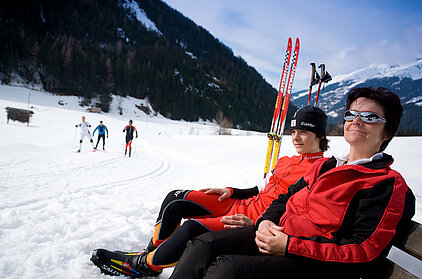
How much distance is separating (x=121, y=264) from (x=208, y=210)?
908 millimetres

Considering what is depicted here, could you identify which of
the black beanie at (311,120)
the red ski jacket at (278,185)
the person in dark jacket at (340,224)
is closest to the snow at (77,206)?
the red ski jacket at (278,185)

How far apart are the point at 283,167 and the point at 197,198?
38.4 inches

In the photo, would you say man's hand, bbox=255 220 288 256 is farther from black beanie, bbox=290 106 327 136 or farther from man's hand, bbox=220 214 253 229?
black beanie, bbox=290 106 327 136

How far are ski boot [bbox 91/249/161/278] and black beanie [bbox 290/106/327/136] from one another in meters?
1.99

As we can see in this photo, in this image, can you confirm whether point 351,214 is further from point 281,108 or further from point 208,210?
point 281,108

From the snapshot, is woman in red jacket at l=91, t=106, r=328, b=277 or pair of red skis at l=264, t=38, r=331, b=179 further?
pair of red skis at l=264, t=38, r=331, b=179

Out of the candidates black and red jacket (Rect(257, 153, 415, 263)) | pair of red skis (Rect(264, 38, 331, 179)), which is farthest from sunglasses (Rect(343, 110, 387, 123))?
pair of red skis (Rect(264, 38, 331, 179))

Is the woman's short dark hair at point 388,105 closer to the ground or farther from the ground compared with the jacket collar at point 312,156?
farther from the ground

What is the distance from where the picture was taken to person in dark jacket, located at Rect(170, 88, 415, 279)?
1136 mm

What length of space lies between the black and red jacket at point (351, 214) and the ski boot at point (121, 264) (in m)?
1.15

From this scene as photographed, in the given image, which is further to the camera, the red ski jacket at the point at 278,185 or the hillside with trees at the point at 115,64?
the hillside with trees at the point at 115,64

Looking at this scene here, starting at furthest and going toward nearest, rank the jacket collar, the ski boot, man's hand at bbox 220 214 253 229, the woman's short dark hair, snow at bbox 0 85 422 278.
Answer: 1. the jacket collar
2. snow at bbox 0 85 422 278
3. the ski boot
4. man's hand at bbox 220 214 253 229
5. the woman's short dark hair

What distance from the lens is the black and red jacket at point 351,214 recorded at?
1.12 meters

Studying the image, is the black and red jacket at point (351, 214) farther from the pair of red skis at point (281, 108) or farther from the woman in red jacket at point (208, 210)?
the pair of red skis at point (281, 108)
